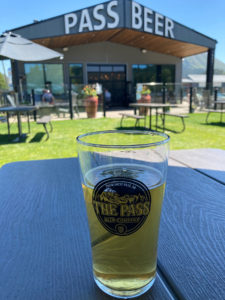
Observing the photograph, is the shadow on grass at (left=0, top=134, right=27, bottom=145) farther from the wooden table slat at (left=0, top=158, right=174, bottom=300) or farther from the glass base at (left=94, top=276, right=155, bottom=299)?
the glass base at (left=94, top=276, right=155, bottom=299)

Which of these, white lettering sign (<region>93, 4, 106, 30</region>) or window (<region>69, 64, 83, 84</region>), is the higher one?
white lettering sign (<region>93, 4, 106, 30</region>)

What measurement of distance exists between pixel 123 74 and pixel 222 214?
683 inches

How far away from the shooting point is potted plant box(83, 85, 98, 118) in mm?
11094

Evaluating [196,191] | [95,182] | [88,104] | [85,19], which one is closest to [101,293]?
[95,182]

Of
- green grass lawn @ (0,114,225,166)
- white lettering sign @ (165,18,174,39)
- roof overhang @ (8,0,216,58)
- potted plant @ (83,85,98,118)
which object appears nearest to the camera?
green grass lawn @ (0,114,225,166)

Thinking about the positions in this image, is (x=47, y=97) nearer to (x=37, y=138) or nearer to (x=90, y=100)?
(x=90, y=100)

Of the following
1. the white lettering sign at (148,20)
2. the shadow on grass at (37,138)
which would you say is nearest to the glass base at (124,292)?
the shadow on grass at (37,138)

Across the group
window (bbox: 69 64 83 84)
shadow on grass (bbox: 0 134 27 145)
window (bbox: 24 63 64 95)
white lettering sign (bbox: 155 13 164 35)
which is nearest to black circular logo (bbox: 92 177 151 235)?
shadow on grass (bbox: 0 134 27 145)

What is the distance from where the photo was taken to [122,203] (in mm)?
457

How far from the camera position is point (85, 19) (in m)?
12.2

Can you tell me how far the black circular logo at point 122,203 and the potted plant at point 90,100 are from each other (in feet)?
35.4

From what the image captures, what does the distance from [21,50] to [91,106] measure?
5021 millimetres

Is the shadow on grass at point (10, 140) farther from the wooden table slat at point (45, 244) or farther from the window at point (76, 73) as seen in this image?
the window at point (76, 73)

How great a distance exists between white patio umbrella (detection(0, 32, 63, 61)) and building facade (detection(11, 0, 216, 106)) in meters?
4.21
